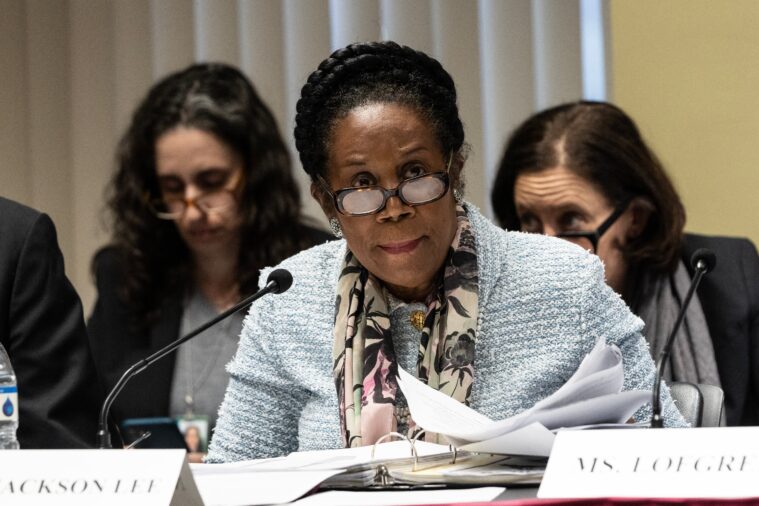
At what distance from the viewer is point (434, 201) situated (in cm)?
187

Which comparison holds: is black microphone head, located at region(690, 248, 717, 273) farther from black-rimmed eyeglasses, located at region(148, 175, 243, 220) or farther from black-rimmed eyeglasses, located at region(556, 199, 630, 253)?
black-rimmed eyeglasses, located at region(148, 175, 243, 220)

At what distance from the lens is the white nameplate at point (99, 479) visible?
1154 mm

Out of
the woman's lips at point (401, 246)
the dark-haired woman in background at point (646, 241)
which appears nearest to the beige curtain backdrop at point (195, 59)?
the dark-haired woman in background at point (646, 241)

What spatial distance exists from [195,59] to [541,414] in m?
3.14

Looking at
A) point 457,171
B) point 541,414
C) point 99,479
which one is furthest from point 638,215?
point 99,479

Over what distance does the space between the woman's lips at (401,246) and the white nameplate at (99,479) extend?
80 cm

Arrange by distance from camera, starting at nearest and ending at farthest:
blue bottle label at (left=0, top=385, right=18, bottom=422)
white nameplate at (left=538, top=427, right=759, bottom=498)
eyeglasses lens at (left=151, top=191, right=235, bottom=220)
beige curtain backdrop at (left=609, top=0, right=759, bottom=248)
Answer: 1. white nameplate at (left=538, top=427, right=759, bottom=498)
2. blue bottle label at (left=0, top=385, right=18, bottom=422)
3. beige curtain backdrop at (left=609, top=0, right=759, bottom=248)
4. eyeglasses lens at (left=151, top=191, right=235, bottom=220)

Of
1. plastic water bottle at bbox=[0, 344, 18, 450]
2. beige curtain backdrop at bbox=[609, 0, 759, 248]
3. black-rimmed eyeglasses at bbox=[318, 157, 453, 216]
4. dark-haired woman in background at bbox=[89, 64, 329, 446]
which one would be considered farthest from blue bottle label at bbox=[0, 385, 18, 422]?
beige curtain backdrop at bbox=[609, 0, 759, 248]

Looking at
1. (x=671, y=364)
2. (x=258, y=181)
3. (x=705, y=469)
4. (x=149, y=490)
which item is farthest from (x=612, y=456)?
(x=258, y=181)

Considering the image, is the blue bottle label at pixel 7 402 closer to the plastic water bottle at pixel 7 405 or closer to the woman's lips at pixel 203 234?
the plastic water bottle at pixel 7 405

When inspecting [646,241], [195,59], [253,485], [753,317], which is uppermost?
[195,59]

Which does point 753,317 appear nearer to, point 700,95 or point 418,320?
point 700,95

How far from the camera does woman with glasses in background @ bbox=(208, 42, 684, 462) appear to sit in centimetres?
189

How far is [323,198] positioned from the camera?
6.71 feet
